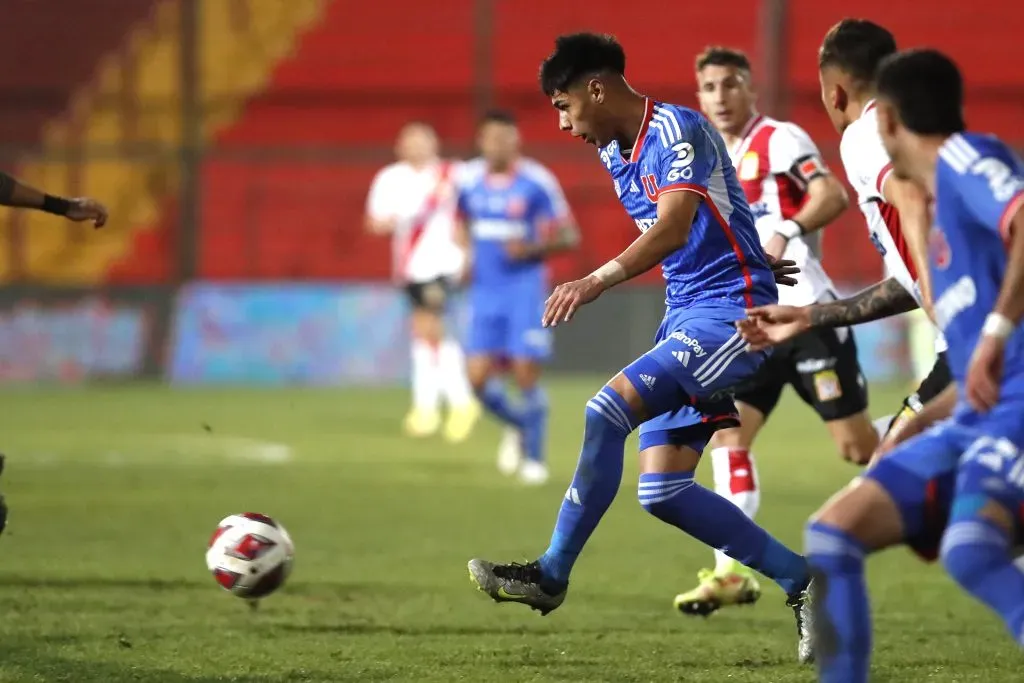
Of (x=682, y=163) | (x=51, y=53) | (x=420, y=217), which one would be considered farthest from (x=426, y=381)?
(x=51, y=53)

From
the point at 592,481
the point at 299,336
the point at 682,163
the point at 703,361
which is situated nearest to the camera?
the point at 682,163

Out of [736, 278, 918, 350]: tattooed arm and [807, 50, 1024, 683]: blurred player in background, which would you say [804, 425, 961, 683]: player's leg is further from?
[736, 278, 918, 350]: tattooed arm

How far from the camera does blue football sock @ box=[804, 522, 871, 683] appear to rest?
417 centimetres

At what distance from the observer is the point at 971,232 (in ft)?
13.5

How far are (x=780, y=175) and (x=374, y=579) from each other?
2.65 metres

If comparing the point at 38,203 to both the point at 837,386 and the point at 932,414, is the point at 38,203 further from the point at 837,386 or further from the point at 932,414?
the point at 932,414

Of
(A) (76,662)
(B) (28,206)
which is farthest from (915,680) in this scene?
(B) (28,206)

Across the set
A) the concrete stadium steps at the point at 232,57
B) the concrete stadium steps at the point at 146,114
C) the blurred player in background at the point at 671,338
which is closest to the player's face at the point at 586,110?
the blurred player in background at the point at 671,338

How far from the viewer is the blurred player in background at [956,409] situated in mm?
3984

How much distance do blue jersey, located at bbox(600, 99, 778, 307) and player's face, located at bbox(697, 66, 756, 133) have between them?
151cm

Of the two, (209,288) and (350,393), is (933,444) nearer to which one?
(350,393)

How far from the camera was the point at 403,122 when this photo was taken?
→ 86.0 ft

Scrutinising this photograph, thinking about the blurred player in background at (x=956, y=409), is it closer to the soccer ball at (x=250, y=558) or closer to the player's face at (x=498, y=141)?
the soccer ball at (x=250, y=558)

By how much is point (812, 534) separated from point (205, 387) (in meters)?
16.8
